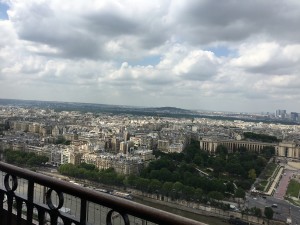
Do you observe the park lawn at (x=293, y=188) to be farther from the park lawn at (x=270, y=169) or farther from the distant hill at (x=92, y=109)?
the distant hill at (x=92, y=109)

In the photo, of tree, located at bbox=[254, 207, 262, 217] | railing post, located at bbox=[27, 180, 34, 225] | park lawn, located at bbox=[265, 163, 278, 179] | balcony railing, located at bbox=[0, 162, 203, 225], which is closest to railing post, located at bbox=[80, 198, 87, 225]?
balcony railing, located at bbox=[0, 162, 203, 225]

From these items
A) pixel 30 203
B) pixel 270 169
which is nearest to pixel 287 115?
pixel 270 169

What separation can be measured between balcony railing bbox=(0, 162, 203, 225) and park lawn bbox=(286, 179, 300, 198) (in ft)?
54.0

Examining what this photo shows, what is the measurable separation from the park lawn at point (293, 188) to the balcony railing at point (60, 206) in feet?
54.0

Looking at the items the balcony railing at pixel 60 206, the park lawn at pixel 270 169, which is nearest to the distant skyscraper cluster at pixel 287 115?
the park lawn at pixel 270 169

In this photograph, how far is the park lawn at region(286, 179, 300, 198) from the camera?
16206 mm

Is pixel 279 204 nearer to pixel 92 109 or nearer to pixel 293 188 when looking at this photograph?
pixel 293 188

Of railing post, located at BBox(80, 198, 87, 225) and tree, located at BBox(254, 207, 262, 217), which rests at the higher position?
railing post, located at BBox(80, 198, 87, 225)

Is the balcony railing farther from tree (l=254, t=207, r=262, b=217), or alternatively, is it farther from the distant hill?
the distant hill

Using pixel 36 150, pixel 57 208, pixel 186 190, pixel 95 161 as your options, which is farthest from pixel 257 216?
pixel 36 150

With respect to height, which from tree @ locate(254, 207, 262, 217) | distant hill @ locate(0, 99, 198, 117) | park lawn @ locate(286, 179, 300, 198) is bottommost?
park lawn @ locate(286, 179, 300, 198)

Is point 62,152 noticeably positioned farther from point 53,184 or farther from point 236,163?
point 53,184

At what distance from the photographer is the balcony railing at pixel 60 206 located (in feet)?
2.76

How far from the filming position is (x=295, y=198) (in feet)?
50.5
